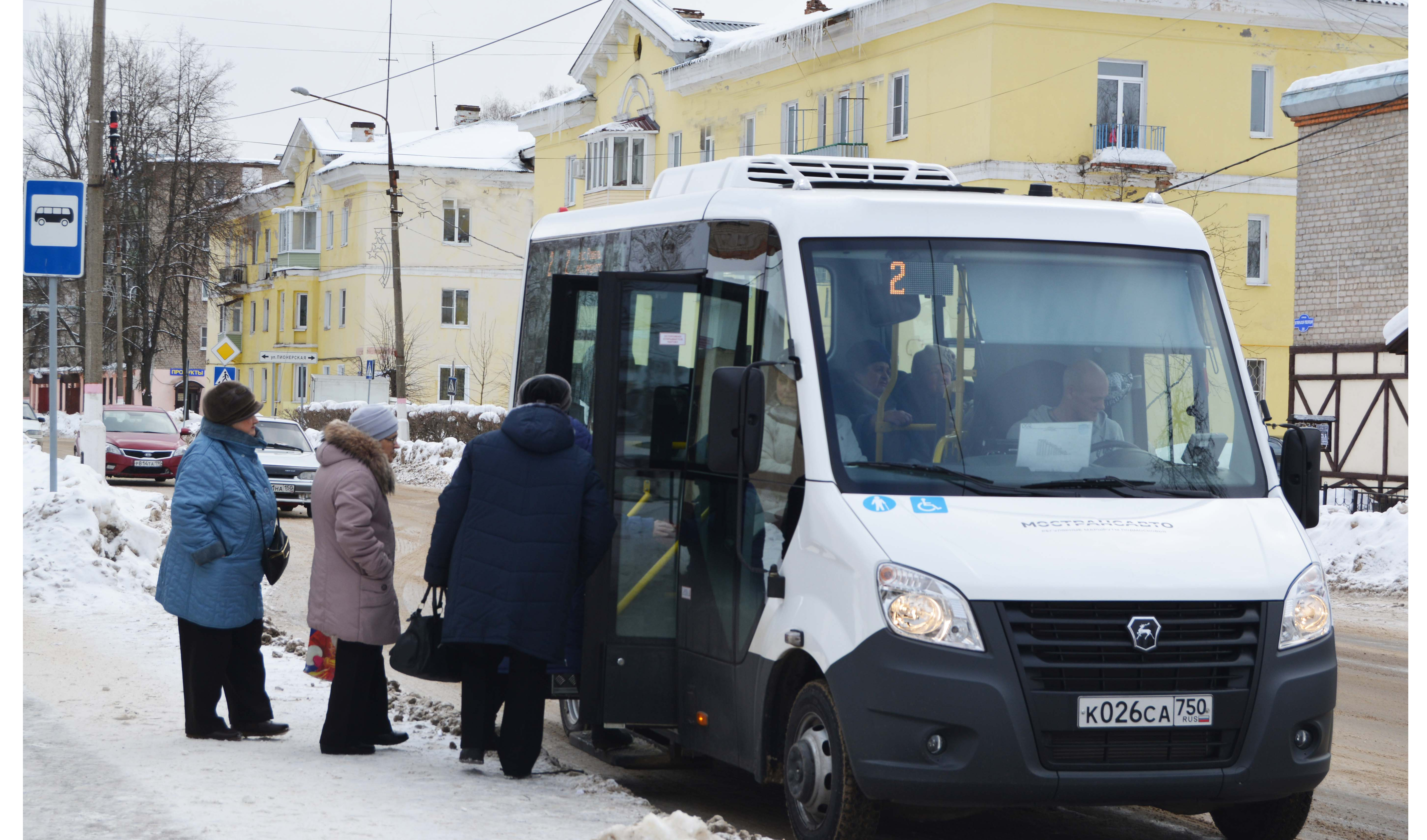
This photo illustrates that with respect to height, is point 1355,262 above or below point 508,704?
above

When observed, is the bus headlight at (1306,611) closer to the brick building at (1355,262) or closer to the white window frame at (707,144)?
the brick building at (1355,262)

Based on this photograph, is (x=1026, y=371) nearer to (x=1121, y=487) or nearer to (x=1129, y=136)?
(x=1121, y=487)

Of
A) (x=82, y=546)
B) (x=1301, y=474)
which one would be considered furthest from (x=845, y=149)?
(x=1301, y=474)

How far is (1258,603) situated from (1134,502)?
1.92 feet

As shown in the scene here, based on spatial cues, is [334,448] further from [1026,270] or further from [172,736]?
[1026,270]

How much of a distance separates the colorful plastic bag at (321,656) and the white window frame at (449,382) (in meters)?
58.2

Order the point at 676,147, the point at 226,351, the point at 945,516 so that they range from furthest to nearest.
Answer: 1. the point at 676,147
2. the point at 226,351
3. the point at 945,516

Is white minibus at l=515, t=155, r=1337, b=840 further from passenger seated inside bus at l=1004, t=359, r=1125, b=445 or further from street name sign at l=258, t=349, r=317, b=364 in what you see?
street name sign at l=258, t=349, r=317, b=364

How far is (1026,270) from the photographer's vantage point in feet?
21.4

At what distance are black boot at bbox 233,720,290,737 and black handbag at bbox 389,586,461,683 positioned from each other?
912mm

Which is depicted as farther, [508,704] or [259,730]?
[259,730]

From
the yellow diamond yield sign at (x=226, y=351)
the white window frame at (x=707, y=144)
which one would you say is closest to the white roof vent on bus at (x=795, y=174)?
the yellow diamond yield sign at (x=226, y=351)

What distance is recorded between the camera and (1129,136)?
35.1 meters

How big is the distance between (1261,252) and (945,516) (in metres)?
33.1
